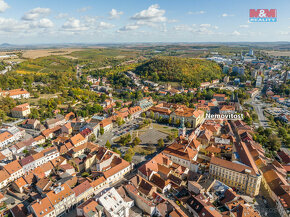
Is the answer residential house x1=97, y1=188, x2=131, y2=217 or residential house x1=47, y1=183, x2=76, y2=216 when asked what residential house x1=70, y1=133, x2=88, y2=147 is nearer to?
residential house x1=47, y1=183, x2=76, y2=216

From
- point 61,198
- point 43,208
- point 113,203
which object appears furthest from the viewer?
point 61,198

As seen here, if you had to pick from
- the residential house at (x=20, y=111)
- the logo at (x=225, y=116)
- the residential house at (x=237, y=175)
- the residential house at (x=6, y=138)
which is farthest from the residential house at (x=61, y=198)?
the logo at (x=225, y=116)

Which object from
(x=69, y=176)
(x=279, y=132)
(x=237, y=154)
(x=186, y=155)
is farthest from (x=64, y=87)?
(x=279, y=132)

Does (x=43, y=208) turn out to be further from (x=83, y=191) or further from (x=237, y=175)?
(x=237, y=175)

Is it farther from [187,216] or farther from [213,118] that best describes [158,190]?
[213,118]

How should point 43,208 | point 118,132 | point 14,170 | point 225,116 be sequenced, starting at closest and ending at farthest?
point 43,208 < point 14,170 < point 118,132 < point 225,116

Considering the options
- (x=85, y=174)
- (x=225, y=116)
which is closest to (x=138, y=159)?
(x=85, y=174)

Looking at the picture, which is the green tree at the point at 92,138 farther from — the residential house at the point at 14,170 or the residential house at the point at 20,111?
the residential house at the point at 20,111

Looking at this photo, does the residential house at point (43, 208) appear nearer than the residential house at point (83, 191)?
Yes
